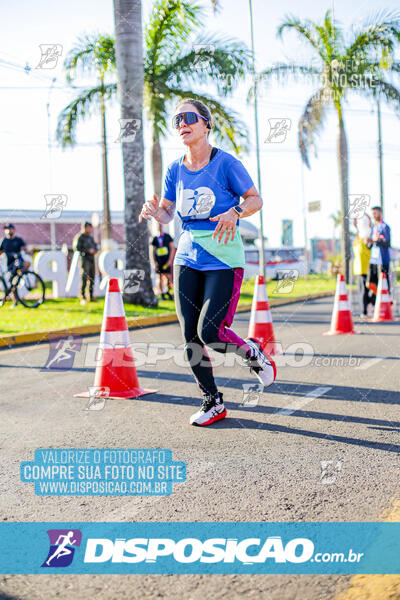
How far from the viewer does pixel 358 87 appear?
68.6 ft

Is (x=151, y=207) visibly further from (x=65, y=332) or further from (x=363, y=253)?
(x=363, y=253)

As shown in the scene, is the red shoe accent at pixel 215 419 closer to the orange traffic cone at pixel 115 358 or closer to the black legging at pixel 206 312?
the black legging at pixel 206 312

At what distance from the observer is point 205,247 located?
3975mm

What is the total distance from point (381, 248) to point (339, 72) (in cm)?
1233

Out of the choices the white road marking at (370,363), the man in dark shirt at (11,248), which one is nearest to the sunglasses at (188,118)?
the white road marking at (370,363)

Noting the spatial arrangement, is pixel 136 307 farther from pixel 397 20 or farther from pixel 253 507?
pixel 397 20

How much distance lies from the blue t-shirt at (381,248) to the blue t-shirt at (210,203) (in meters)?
7.19

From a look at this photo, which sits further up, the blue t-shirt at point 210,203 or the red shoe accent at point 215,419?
the blue t-shirt at point 210,203

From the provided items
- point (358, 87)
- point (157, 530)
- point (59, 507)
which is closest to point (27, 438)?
point (59, 507)

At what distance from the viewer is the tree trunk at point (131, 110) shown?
39.0ft

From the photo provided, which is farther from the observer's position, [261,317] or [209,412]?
[261,317]

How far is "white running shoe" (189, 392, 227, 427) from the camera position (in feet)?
13.4

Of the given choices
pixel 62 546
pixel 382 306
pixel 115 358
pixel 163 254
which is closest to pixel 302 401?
pixel 115 358

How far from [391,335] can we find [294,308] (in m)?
6.48
